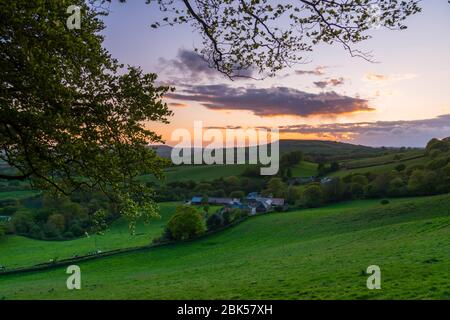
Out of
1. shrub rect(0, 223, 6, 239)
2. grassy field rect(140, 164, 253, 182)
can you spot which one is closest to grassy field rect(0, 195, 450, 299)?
shrub rect(0, 223, 6, 239)

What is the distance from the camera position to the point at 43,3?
1032 cm

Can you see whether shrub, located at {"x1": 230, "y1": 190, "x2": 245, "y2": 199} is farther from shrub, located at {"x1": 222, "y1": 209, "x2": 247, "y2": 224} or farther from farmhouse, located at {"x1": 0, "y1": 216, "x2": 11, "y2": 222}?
farmhouse, located at {"x1": 0, "y1": 216, "x2": 11, "y2": 222}

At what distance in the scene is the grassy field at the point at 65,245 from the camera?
232ft

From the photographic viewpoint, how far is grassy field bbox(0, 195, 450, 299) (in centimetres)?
1809

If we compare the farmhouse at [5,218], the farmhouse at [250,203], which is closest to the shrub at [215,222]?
the farmhouse at [250,203]

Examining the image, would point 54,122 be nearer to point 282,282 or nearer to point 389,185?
point 282,282

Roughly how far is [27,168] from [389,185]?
82220 millimetres

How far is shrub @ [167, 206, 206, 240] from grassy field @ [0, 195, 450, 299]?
282 centimetres

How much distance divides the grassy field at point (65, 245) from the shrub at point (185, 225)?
7132 mm

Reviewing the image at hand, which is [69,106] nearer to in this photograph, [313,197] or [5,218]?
[313,197]

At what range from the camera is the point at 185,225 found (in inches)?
2689

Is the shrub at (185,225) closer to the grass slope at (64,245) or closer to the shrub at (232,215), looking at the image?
the grass slope at (64,245)
